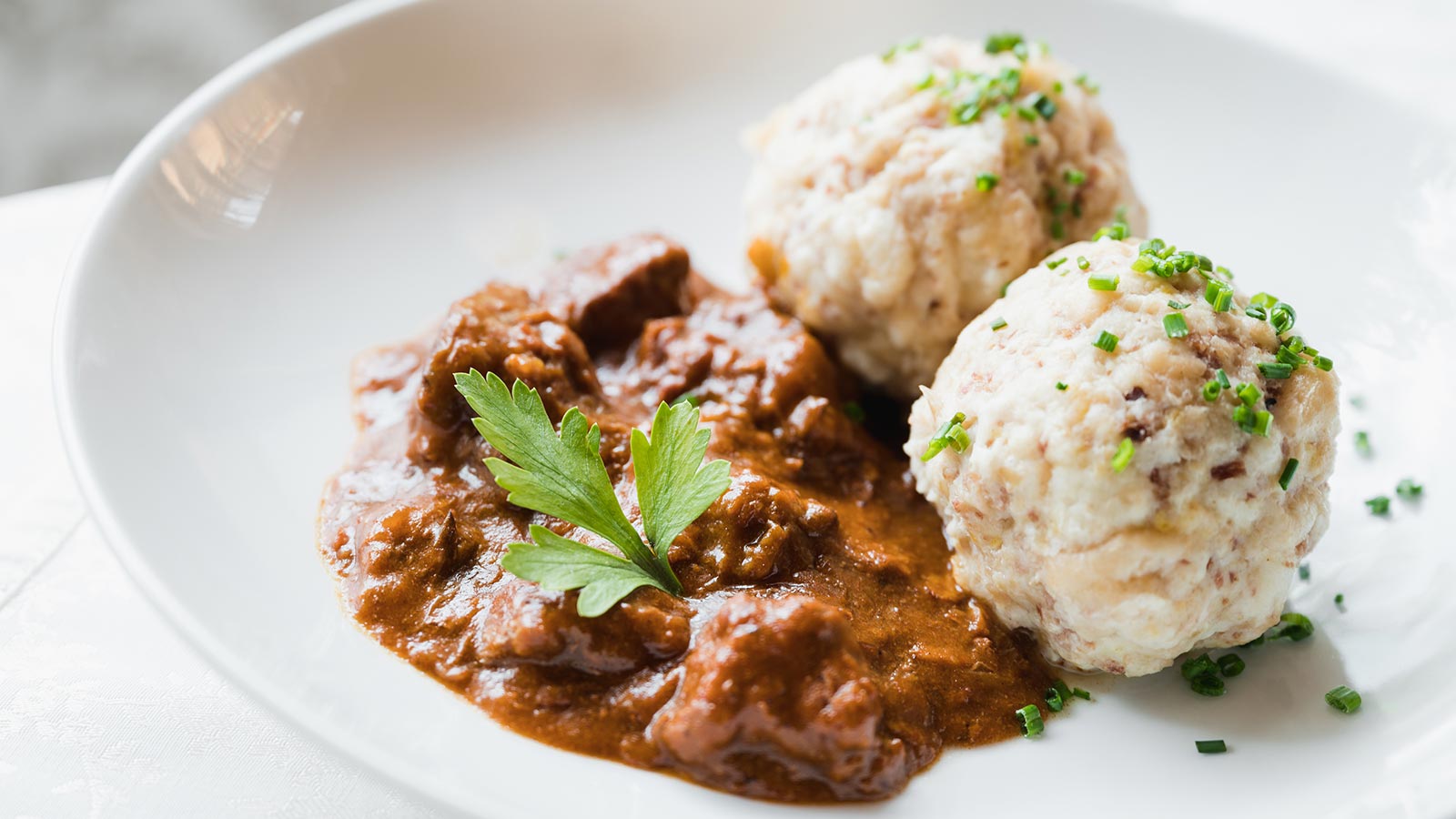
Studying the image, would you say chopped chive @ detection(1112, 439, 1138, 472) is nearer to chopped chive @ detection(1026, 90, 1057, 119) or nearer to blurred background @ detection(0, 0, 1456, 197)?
chopped chive @ detection(1026, 90, 1057, 119)

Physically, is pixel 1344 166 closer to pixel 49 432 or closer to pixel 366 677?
pixel 366 677

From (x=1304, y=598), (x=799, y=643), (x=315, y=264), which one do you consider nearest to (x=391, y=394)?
(x=315, y=264)

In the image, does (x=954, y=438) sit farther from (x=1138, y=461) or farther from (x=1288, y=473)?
(x=1288, y=473)

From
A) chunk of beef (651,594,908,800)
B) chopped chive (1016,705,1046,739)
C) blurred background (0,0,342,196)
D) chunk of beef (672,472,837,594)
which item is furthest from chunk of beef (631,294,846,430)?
blurred background (0,0,342,196)

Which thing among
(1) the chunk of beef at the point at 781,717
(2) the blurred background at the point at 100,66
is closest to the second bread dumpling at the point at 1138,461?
(1) the chunk of beef at the point at 781,717

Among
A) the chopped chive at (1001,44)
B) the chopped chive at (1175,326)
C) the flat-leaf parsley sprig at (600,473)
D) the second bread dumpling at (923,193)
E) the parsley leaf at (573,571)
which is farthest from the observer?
the chopped chive at (1001,44)

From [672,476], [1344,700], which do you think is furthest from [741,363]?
[1344,700]

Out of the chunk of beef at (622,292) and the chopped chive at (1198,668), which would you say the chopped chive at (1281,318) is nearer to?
the chopped chive at (1198,668)
